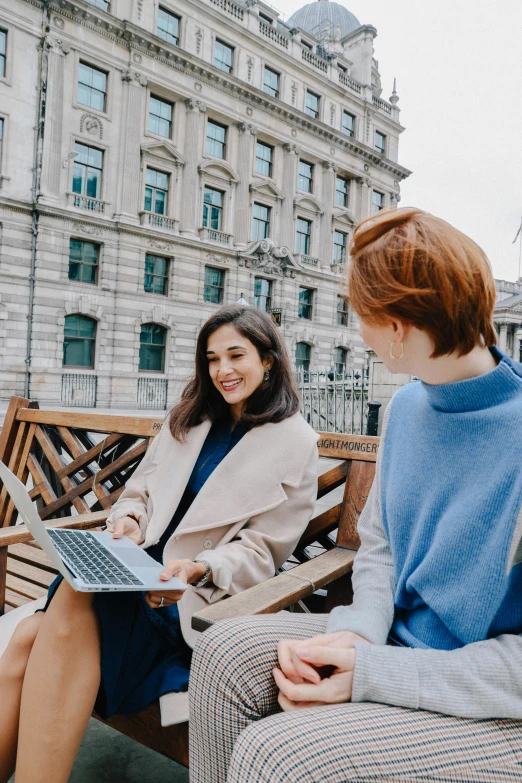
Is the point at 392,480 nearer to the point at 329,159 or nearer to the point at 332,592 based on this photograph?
the point at 332,592

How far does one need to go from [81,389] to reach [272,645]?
62.1 feet

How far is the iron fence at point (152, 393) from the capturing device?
2048 cm

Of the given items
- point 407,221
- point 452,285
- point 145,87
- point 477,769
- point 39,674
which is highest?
point 145,87

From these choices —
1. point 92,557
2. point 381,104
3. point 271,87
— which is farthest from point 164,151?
point 92,557

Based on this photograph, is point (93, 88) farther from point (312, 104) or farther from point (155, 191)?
point (312, 104)

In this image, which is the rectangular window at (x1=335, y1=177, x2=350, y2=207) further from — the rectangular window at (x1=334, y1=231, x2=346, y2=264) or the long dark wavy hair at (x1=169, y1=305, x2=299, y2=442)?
the long dark wavy hair at (x1=169, y1=305, x2=299, y2=442)

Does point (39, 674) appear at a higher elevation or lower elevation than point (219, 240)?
lower

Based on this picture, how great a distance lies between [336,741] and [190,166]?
22450 millimetres

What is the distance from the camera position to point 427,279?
1.13 meters

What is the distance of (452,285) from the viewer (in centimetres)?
113

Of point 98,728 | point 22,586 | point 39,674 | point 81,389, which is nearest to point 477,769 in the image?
point 39,674

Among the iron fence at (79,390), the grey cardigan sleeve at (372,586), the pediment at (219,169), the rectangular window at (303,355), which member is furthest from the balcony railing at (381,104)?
the grey cardigan sleeve at (372,586)

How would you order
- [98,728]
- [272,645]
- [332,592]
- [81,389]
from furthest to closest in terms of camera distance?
1. [81,389]
2. [98,728]
3. [332,592]
4. [272,645]

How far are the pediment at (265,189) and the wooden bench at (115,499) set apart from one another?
72.0 feet
